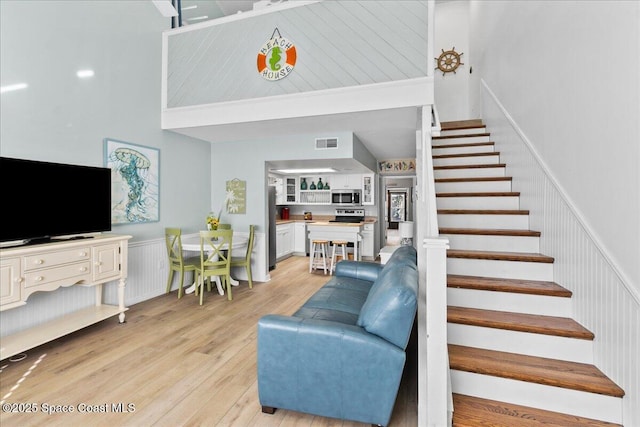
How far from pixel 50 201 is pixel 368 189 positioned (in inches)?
238

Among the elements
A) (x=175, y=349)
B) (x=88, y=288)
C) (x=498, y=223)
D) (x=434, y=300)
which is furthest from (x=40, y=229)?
(x=498, y=223)

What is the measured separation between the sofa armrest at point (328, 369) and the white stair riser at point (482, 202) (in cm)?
193

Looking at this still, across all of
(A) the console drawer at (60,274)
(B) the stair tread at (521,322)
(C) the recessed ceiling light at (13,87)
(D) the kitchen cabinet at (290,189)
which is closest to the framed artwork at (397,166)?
(D) the kitchen cabinet at (290,189)

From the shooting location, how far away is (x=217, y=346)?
2.89m

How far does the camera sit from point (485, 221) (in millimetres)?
2889

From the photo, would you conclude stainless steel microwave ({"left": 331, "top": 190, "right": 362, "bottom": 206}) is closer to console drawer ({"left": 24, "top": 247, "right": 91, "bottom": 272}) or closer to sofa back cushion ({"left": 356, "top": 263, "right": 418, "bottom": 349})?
console drawer ({"left": 24, "top": 247, "right": 91, "bottom": 272})

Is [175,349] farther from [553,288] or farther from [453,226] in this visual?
[553,288]

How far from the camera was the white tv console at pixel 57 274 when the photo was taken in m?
2.35

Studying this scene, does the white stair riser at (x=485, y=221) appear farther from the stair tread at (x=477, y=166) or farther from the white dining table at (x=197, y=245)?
the white dining table at (x=197, y=245)

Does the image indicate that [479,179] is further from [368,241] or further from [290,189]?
[290,189]

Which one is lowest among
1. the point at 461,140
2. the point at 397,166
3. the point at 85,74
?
the point at 461,140

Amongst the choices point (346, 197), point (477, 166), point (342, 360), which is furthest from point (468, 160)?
point (346, 197)

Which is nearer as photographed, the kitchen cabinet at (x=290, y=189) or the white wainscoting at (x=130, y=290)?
the white wainscoting at (x=130, y=290)

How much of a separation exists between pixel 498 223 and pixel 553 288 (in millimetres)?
841
